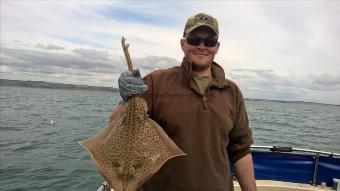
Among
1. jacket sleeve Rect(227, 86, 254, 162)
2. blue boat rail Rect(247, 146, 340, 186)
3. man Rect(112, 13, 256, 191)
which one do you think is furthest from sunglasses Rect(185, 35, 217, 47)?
blue boat rail Rect(247, 146, 340, 186)

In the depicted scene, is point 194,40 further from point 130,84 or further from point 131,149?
point 131,149

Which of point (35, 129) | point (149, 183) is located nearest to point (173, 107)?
point (149, 183)

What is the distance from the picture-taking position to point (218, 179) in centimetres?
342

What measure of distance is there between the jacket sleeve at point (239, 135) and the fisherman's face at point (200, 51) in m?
0.49

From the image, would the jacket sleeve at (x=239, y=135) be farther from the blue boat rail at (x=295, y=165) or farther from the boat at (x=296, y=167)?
the blue boat rail at (x=295, y=165)

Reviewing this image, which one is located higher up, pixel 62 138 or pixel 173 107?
pixel 173 107

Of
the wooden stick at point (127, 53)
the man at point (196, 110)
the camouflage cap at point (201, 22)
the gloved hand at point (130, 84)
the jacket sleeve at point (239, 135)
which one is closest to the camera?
the wooden stick at point (127, 53)

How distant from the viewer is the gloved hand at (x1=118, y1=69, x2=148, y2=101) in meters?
2.81

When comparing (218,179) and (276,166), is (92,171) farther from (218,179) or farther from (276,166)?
(218,179)

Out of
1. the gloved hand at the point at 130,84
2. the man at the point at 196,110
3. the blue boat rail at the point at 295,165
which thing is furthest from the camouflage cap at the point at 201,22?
the blue boat rail at the point at 295,165

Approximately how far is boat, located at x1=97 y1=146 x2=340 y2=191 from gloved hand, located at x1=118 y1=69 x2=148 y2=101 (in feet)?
17.0

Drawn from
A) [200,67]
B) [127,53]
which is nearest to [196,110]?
[200,67]

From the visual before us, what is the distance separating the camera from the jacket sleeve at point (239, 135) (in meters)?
3.75

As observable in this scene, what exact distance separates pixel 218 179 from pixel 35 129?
28135 mm
